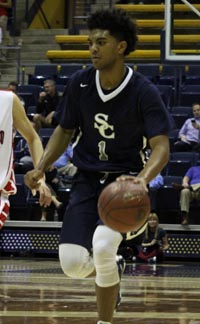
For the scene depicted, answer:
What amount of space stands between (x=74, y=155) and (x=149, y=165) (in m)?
0.72

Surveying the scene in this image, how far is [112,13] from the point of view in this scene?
6250 millimetres

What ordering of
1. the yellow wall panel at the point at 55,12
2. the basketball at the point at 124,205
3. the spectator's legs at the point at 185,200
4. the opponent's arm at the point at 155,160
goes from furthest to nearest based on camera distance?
the yellow wall panel at the point at 55,12
the spectator's legs at the point at 185,200
the opponent's arm at the point at 155,160
the basketball at the point at 124,205

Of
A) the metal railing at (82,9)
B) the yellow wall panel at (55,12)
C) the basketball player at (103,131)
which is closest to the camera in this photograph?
the basketball player at (103,131)

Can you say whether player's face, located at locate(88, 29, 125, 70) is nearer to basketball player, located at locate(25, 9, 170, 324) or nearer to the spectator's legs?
basketball player, located at locate(25, 9, 170, 324)

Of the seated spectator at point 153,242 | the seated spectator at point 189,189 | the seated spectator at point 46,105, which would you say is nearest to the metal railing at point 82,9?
the seated spectator at point 46,105

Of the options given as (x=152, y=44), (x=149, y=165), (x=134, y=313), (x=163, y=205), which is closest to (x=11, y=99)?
(x=149, y=165)

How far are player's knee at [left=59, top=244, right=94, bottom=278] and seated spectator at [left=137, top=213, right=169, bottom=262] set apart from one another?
947cm

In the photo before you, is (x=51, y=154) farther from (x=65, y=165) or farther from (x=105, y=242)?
(x=65, y=165)

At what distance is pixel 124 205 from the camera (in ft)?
18.2

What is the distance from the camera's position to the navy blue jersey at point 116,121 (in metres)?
6.23

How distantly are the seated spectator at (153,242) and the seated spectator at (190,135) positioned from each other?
1958 mm

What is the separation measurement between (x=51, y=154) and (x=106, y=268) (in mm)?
888

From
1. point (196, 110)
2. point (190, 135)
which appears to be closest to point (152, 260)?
point (190, 135)

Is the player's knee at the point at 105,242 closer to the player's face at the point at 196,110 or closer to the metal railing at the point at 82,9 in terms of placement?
the player's face at the point at 196,110
